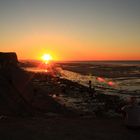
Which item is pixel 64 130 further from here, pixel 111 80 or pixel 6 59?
pixel 111 80

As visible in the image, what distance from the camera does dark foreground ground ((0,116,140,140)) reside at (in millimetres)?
9062

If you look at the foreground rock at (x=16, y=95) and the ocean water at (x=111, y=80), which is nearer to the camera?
the foreground rock at (x=16, y=95)

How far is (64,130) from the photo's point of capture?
9773mm

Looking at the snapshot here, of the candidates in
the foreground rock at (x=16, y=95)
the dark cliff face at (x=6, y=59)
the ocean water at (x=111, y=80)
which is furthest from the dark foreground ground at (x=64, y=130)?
the ocean water at (x=111, y=80)

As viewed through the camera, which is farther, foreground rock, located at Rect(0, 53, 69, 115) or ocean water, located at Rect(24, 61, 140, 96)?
ocean water, located at Rect(24, 61, 140, 96)

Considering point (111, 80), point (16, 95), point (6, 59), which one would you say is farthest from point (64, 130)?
point (111, 80)

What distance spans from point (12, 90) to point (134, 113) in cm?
1030

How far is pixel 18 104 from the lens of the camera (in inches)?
675

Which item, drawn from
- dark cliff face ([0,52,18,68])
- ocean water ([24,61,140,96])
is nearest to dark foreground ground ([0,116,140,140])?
dark cliff face ([0,52,18,68])

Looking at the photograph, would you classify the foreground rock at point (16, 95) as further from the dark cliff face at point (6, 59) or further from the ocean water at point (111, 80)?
the ocean water at point (111, 80)

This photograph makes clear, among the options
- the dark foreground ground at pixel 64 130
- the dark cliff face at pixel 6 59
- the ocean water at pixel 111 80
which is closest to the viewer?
the dark foreground ground at pixel 64 130

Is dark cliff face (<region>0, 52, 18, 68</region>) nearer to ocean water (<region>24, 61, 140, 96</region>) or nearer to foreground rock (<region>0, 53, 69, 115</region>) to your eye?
foreground rock (<region>0, 53, 69, 115</region>)

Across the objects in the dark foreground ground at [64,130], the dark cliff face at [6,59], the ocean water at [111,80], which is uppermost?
the dark cliff face at [6,59]

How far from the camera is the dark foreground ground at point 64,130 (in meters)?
9.06
